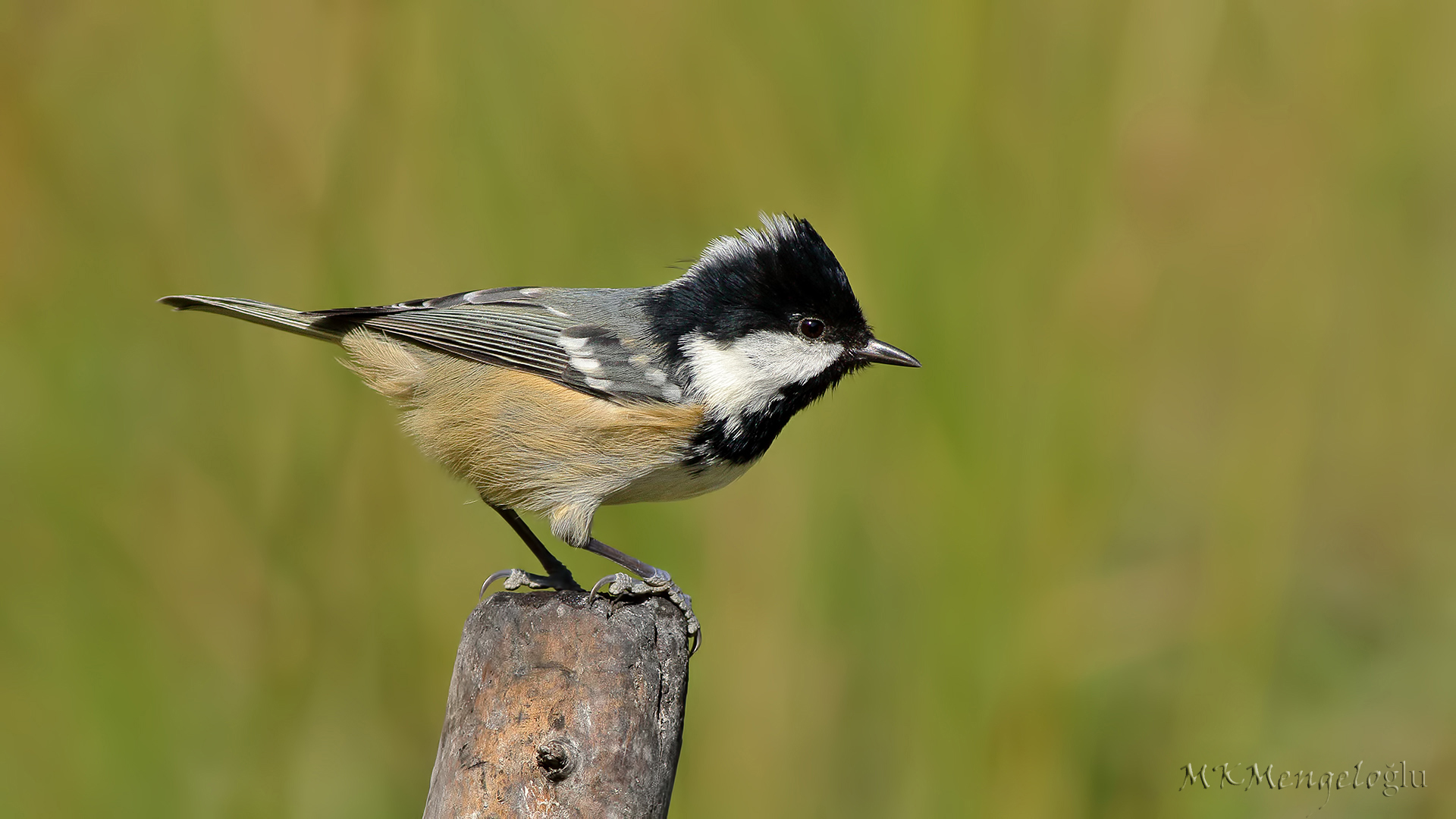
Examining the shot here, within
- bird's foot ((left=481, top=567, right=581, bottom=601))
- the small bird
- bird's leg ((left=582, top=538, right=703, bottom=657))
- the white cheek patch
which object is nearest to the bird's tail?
the small bird

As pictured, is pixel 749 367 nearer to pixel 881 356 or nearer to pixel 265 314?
pixel 881 356

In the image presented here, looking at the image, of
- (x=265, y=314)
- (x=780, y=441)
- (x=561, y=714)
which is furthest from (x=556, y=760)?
(x=780, y=441)

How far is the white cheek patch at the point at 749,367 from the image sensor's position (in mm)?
2807

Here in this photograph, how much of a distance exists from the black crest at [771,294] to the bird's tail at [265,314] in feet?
3.15

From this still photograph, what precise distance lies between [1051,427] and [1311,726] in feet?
4.08

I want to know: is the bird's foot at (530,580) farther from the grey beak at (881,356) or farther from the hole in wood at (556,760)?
the grey beak at (881,356)

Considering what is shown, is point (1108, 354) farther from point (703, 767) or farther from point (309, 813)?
point (309, 813)

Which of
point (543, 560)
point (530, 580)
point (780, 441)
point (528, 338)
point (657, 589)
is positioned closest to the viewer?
point (657, 589)

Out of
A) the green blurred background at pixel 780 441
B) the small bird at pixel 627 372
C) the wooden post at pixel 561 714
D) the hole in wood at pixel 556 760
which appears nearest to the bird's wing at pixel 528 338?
the small bird at pixel 627 372

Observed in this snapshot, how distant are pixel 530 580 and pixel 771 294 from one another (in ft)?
3.09

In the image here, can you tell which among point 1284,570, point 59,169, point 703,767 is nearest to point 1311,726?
point 1284,570

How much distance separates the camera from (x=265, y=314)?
310cm

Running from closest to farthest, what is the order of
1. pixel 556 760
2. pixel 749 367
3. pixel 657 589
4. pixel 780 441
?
pixel 556 760
pixel 657 589
pixel 749 367
pixel 780 441

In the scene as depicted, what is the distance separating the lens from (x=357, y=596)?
11.8 ft
